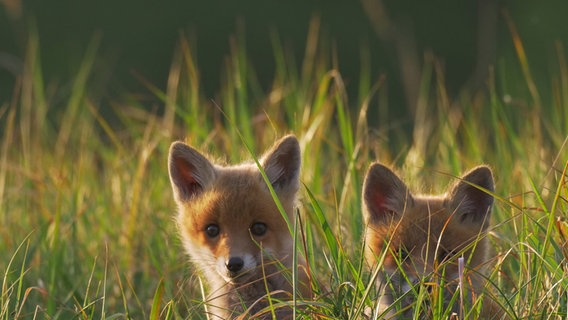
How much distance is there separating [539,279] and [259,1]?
14653 millimetres

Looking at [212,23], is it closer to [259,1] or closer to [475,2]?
[259,1]

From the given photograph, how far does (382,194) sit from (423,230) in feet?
1.21

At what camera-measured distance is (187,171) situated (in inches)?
221

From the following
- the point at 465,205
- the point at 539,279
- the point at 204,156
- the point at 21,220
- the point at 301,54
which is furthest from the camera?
the point at 301,54

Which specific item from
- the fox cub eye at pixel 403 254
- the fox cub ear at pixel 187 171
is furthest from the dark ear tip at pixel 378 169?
the fox cub ear at pixel 187 171

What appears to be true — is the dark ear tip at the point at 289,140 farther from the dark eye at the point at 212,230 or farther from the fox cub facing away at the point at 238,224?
the dark eye at the point at 212,230

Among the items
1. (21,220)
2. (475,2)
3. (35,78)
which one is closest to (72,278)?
→ (21,220)

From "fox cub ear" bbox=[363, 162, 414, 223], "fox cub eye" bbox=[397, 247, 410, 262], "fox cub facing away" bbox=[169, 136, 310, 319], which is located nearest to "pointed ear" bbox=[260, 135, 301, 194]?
"fox cub facing away" bbox=[169, 136, 310, 319]

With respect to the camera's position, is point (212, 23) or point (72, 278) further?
point (212, 23)

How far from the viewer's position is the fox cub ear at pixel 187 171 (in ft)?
18.0

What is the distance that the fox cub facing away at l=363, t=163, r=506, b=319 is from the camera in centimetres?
483

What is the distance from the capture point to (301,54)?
16641 mm

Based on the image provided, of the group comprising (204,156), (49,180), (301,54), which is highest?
(204,156)

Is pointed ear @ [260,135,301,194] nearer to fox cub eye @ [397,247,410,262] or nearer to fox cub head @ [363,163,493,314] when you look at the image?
fox cub head @ [363,163,493,314]
